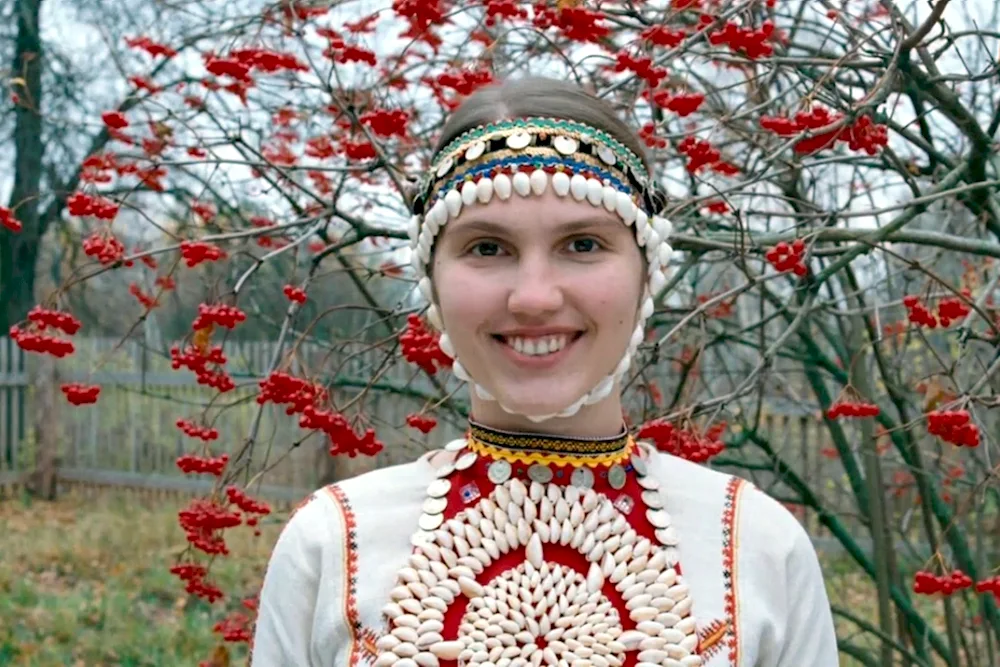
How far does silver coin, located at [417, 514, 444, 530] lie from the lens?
1478 mm

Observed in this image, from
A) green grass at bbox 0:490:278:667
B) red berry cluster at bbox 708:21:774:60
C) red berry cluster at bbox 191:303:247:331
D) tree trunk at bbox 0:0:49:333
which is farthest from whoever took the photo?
tree trunk at bbox 0:0:49:333

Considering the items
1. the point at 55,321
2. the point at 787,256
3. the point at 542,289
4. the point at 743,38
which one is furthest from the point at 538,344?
the point at 55,321

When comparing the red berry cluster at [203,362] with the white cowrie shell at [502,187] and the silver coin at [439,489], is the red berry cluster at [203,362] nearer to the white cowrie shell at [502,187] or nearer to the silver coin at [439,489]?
the silver coin at [439,489]

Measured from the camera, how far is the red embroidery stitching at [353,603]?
1.42m

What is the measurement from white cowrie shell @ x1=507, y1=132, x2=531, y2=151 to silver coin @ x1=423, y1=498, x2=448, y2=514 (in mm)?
455

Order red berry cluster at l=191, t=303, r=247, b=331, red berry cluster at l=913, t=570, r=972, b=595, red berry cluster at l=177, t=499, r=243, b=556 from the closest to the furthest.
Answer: red berry cluster at l=913, t=570, r=972, b=595 < red berry cluster at l=177, t=499, r=243, b=556 < red berry cluster at l=191, t=303, r=247, b=331

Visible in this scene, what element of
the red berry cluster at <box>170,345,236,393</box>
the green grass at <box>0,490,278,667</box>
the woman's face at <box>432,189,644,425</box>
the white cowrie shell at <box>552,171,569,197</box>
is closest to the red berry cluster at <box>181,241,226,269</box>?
the red berry cluster at <box>170,345,236,393</box>

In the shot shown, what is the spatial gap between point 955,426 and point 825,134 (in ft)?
2.00

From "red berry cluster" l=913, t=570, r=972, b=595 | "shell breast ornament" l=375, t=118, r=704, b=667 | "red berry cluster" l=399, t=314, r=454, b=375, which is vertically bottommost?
"red berry cluster" l=913, t=570, r=972, b=595

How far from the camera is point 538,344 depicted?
1430mm

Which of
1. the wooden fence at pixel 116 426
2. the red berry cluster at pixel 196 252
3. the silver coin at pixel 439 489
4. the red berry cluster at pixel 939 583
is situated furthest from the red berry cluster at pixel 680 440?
the wooden fence at pixel 116 426

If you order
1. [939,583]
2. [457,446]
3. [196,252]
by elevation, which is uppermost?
[196,252]

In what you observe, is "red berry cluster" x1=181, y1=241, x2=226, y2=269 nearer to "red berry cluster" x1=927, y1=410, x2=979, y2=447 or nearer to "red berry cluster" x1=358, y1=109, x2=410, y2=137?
"red berry cluster" x1=358, y1=109, x2=410, y2=137

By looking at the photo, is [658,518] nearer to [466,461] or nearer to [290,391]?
[466,461]
